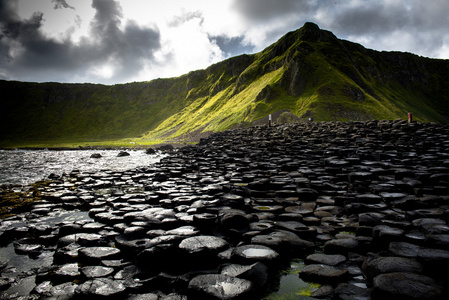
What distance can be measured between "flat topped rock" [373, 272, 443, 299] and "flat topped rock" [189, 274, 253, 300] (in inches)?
61.2

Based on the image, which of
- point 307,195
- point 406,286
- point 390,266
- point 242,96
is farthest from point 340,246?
point 242,96

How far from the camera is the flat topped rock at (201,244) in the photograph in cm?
408

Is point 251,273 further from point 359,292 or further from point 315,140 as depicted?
point 315,140

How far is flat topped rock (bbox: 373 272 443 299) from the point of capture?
2.62 meters

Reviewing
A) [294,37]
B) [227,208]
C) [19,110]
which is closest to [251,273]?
[227,208]

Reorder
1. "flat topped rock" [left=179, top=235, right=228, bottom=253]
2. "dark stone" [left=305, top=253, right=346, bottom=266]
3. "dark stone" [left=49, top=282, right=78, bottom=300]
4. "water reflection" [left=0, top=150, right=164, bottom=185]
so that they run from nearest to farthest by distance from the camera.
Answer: "dark stone" [left=49, top=282, right=78, bottom=300] < "dark stone" [left=305, top=253, right=346, bottom=266] < "flat topped rock" [left=179, top=235, right=228, bottom=253] < "water reflection" [left=0, top=150, right=164, bottom=185]

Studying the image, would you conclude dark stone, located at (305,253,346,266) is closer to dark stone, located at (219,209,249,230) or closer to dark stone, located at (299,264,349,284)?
dark stone, located at (299,264,349,284)

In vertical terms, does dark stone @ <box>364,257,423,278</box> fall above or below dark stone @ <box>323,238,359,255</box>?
above

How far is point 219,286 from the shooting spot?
10.3ft

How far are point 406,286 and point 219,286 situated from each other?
2192 millimetres

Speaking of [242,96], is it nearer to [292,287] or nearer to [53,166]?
[53,166]

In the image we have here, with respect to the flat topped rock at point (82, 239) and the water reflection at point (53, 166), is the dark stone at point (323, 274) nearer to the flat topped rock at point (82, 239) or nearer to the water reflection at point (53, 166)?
the flat topped rock at point (82, 239)

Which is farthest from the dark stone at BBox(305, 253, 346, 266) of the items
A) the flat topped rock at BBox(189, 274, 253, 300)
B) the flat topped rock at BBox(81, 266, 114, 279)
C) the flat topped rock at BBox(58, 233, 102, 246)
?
the flat topped rock at BBox(58, 233, 102, 246)

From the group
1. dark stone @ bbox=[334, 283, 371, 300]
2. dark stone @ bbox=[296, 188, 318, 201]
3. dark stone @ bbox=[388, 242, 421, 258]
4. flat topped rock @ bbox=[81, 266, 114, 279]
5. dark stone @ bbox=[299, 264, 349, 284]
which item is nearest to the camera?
dark stone @ bbox=[334, 283, 371, 300]
